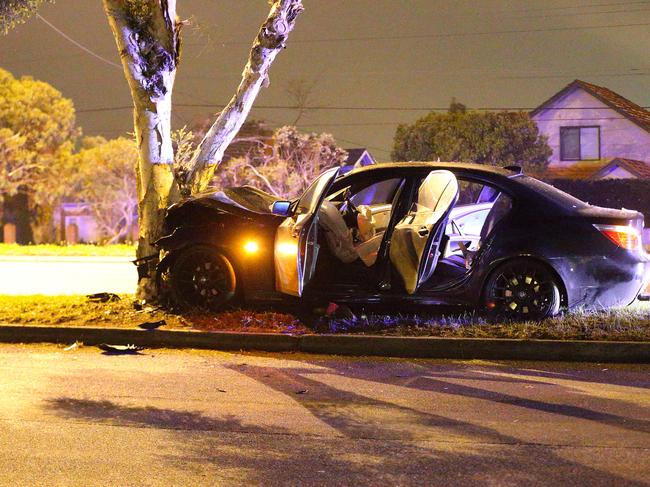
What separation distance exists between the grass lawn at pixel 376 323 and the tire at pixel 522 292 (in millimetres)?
206

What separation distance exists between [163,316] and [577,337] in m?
4.29

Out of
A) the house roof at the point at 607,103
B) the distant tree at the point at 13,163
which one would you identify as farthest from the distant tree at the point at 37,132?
the house roof at the point at 607,103

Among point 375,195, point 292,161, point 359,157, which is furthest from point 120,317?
point 359,157

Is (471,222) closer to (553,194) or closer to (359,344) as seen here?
(553,194)

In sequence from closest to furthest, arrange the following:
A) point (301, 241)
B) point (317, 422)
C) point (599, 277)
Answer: point (317, 422), point (301, 241), point (599, 277)

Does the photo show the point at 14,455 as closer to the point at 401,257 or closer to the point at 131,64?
the point at 401,257

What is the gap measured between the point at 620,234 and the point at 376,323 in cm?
257

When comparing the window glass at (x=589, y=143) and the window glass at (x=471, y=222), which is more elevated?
the window glass at (x=589, y=143)

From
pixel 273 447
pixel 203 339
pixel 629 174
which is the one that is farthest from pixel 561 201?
pixel 629 174

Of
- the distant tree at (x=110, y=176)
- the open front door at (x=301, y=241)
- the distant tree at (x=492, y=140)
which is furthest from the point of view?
the distant tree at (x=110, y=176)

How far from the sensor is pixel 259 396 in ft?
21.0

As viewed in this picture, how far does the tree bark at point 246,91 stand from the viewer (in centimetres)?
1100

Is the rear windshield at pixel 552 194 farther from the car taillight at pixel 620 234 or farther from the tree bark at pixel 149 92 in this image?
the tree bark at pixel 149 92

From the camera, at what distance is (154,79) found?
413 inches
